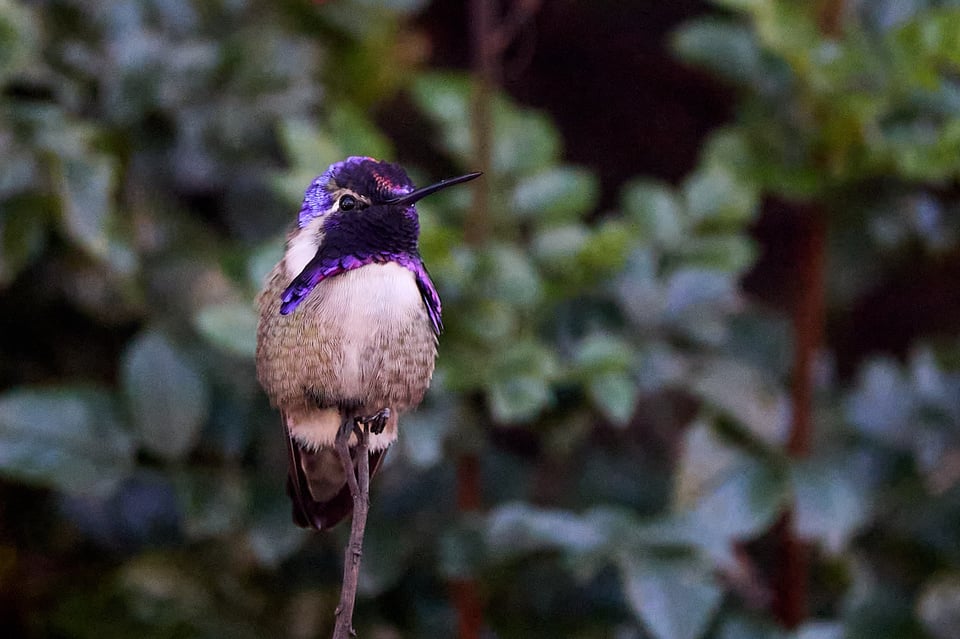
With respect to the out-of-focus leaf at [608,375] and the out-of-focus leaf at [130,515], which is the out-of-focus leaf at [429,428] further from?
the out-of-focus leaf at [130,515]

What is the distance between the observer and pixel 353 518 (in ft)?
1.31

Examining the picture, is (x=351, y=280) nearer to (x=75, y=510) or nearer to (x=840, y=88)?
(x=840, y=88)

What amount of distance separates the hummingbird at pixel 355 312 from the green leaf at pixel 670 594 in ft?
2.42

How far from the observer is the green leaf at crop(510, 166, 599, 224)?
4.48 ft

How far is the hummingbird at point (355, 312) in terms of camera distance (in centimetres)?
44

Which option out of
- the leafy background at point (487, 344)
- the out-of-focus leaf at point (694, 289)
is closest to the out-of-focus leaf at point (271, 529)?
the leafy background at point (487, 344)

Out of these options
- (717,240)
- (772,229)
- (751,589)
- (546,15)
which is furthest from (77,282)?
(772,229)

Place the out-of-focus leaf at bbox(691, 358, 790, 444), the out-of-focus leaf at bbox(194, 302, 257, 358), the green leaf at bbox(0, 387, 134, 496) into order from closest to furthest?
1. the out-of-focus leaf at bbox(194, 302, 257, 358)
2. the green leaf at bbox(0, 387, 134, 496)
3. the out-of-focus leaf at bbox(691, 358, 790, 444)

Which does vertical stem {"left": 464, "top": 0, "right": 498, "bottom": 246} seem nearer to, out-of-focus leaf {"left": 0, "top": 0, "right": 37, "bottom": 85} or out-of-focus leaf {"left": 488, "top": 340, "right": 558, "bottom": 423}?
out-of-focus leaf {"left": 488, "top": 340, "right": 558, "bottom": 423}

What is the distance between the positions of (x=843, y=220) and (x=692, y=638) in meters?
0.75

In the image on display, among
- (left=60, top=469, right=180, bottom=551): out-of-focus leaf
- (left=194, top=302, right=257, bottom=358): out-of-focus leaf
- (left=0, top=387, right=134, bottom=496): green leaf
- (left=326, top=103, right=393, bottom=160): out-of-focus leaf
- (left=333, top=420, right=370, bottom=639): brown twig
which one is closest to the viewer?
(left=333, top=420, right=370, bottom=639): brown twig

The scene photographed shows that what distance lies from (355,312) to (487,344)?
0.77m

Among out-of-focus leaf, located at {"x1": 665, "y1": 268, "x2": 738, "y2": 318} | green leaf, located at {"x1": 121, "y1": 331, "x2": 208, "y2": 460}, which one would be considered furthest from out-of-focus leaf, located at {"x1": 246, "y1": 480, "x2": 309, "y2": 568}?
out-of-focus leaf, located at {"x1": 665, "y1": 268, "x2": 738, "y2": 318}

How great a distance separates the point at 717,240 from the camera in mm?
1402
